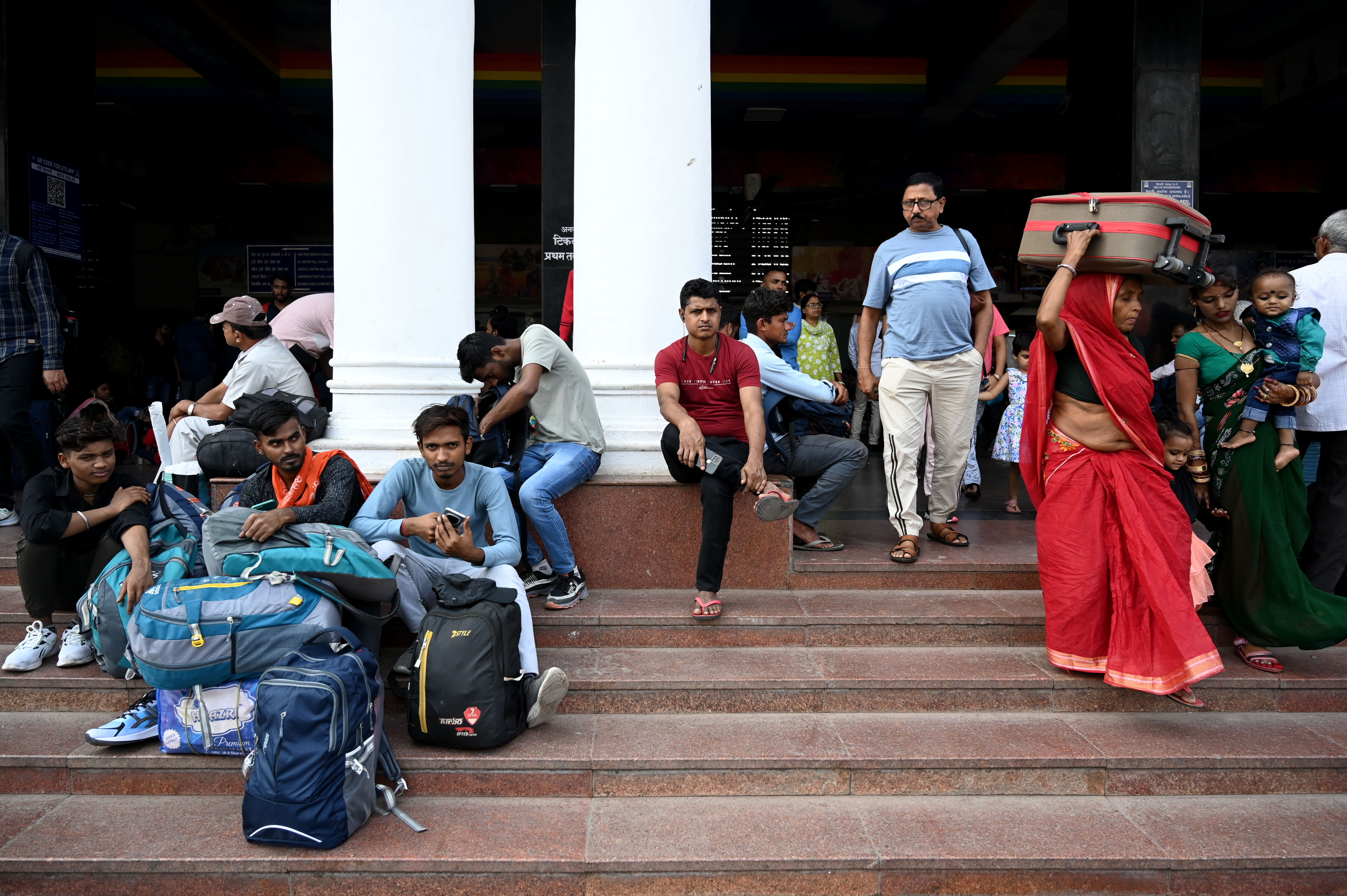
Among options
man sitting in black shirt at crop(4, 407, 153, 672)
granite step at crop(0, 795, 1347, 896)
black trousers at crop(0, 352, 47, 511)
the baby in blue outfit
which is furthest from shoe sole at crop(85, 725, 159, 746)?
the baby in blue outfit

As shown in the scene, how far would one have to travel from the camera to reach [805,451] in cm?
490

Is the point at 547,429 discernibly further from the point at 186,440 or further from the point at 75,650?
the point at 75,650

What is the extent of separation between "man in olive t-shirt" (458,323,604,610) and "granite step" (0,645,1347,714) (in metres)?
0.62

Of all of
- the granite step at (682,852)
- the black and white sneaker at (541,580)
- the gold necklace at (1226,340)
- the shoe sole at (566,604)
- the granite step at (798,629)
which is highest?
the gold necklace at (1226,340)

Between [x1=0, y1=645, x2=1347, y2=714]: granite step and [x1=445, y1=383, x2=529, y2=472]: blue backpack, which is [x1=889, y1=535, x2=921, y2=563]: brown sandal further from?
[x1=445, y1=383, x2=529, y2=472]: blue backpack

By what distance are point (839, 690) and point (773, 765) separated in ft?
1.76

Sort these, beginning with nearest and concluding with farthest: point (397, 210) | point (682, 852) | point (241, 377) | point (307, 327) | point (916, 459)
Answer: point (682, 852) → point (397, 210) → point (916, 459) → point (241, 377) → point (307, 327)

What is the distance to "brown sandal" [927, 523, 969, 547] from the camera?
496cm

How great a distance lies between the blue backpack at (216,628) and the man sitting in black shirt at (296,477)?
1.31ft

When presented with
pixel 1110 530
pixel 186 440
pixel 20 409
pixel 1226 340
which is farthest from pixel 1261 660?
pixel 20 409

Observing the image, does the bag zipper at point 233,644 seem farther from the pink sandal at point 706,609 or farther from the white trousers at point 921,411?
the white trousers at point 921,411

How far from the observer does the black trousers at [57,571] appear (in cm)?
372

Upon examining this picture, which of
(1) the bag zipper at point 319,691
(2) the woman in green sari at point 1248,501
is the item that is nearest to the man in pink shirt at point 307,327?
(1) the bag zipper at point 319,691

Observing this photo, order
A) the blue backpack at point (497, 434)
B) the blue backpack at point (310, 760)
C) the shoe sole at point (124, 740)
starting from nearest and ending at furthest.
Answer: the blue backpack at point (310, 760)
the shoe sole at point (124, 740)
the blue backpack at point (497, 434)
